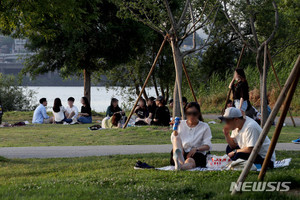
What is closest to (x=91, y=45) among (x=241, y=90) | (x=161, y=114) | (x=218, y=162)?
(x=161, y=114)

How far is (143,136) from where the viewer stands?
13805 mm

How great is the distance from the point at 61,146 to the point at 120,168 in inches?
159

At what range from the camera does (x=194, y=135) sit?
8.23 m

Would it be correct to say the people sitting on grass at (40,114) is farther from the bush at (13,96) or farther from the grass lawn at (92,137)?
the bush at (13,96)

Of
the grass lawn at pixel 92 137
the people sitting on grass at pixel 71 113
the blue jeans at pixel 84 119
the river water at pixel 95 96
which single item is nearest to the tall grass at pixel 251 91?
the river water at pixel 95 96

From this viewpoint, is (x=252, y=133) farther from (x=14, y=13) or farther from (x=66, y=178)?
(x=14, y=13)

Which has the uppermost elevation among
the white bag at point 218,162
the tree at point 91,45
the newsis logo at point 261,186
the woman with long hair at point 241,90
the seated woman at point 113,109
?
the tree at point 91,45

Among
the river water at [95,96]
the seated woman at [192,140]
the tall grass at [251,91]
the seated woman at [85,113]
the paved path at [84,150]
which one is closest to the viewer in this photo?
the seated woman at [192,140]

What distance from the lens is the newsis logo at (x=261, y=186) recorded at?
18.3 feet

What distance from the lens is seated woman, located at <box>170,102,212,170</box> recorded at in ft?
26.3

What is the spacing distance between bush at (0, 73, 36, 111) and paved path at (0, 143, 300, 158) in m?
17.5

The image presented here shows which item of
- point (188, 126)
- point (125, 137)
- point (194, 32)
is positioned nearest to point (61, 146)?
point (125, 137)

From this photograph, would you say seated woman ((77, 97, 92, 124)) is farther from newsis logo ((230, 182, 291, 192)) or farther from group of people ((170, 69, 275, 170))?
newsis logo ((230, 182, 291, 192))

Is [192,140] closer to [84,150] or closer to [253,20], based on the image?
[84,150]
